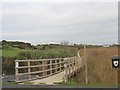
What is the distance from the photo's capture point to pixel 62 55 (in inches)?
810

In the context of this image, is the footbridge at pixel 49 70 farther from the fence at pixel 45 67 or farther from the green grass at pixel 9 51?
the green grass at pixel 9 51

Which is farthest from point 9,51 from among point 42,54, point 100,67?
point 100,67

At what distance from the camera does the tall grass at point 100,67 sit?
15081 millimetres

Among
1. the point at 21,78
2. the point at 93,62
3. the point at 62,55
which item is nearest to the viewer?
the point at 21,78

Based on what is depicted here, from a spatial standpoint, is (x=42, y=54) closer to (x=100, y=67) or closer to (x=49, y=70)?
(x=49, y=70)

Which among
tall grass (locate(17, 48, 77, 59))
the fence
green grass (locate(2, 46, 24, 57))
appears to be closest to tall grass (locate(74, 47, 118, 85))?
the fence

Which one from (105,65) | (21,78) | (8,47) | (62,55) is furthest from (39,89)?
(8,47)

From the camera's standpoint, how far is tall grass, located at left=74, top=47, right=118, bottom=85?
49.5 ft

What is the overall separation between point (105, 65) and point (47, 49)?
441cm

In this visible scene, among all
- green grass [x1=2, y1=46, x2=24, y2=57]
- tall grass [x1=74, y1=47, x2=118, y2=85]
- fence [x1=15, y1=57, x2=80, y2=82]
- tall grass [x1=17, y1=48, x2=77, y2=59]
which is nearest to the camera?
fence [x1=15, y1=57, x2=80, y2=82]

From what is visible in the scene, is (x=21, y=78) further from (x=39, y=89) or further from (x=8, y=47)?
(x=8, y=47)

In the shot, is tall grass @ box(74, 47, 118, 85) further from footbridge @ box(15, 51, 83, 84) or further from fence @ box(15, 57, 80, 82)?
fence @ box(15, 57, 80, 82)

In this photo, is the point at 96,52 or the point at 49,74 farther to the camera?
the point at 96,52

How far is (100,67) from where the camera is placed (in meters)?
17.5
